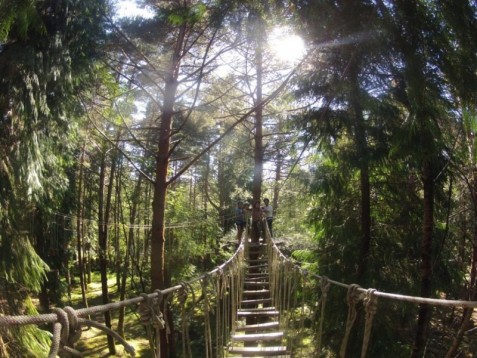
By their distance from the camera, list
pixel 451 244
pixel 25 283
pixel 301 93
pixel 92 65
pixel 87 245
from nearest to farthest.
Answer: pixel 25 283 → pixel 92 65 → pixel 301 93 → pixel 451 244 → pixel 87 245

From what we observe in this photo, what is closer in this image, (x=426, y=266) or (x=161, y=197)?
(x=426, y=266)

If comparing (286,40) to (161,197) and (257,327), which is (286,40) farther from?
(161,197)

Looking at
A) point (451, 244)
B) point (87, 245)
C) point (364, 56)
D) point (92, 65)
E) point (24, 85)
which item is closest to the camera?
point (364, 56)

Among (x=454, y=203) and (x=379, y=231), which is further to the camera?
(x=379, y=231)

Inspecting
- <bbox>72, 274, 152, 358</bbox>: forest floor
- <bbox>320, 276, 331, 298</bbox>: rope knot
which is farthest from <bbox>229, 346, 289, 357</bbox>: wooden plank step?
<bbox>72, 274, 152, 358</bbox>: forest floor

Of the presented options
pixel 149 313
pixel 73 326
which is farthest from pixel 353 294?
pixel 73 326

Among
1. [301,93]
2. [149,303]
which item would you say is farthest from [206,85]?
[149,303]

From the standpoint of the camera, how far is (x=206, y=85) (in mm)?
9562

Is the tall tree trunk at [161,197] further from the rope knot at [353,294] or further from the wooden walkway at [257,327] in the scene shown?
the rope knot at [353,294]

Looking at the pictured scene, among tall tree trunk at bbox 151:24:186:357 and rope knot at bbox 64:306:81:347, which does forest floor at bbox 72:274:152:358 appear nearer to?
tall tree trunk at bbox 151:24:186:357

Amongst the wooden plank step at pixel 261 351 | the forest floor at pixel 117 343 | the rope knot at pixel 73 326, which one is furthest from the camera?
the forest floor at pixel 117 343

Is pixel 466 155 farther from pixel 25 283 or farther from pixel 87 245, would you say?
pixel 87 245

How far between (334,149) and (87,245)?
11.4m

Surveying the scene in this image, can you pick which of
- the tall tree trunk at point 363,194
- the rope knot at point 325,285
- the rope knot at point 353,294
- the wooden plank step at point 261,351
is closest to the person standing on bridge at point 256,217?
the tall tree trunk at point 363,194
